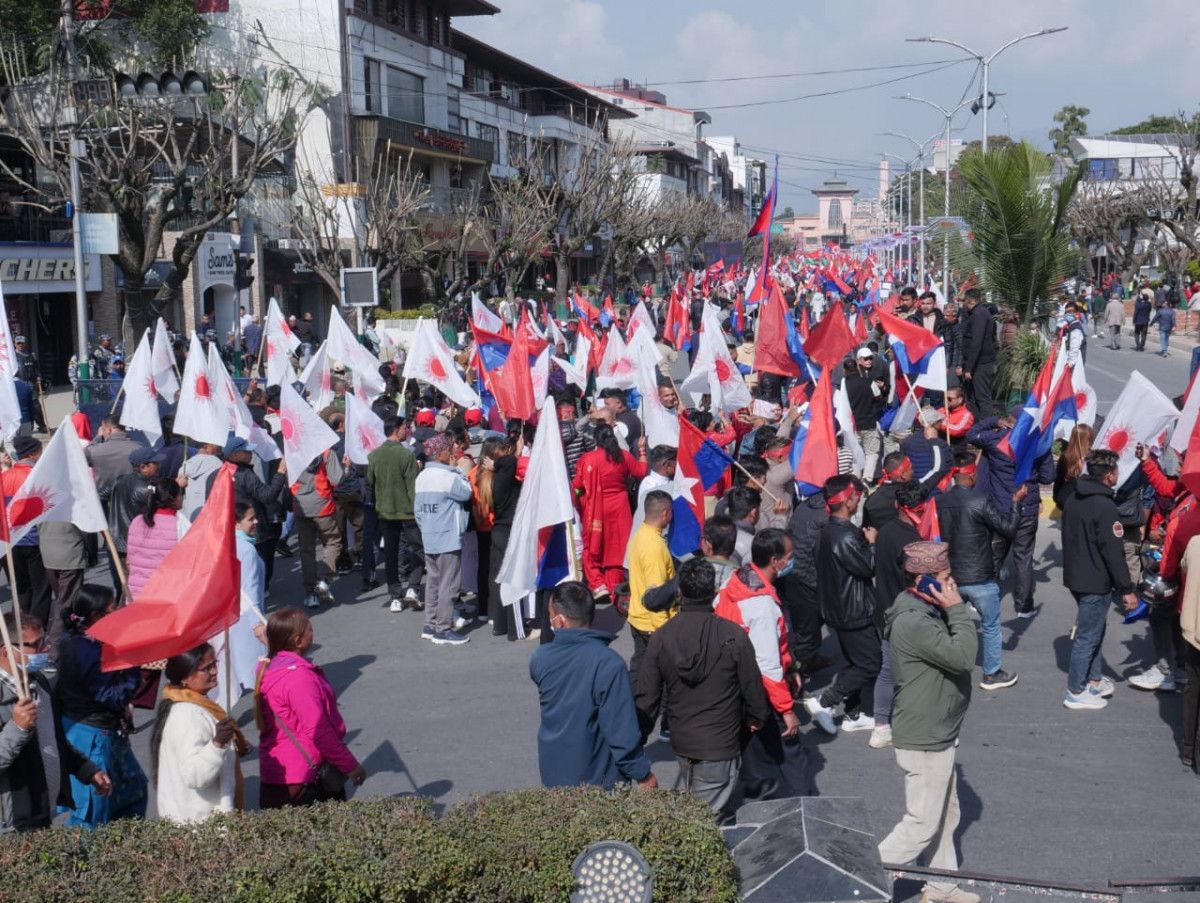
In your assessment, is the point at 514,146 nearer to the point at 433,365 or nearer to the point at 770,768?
the point at 433,365

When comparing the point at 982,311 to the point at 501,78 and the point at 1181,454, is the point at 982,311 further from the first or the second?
the point at 501,78

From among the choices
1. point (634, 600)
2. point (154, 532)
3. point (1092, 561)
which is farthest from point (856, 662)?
point (154, 532)

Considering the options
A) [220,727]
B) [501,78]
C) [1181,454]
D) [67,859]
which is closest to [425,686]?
[220,727]

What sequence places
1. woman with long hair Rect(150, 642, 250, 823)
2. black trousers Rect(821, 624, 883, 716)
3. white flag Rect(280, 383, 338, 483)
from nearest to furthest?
woman with long hair Rect(150, 642, 250, 823) → black trousers Rect(821, 624, 883, 716) → white flag Rect(280, 383, 338, 483)

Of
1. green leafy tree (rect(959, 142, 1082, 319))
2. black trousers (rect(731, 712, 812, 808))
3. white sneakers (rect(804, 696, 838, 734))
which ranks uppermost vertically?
green leafy tree (rect(959, 142, 1082, 319))

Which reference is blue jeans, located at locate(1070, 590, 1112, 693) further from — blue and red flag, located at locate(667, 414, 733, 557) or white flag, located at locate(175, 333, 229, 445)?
white flag, located at locate(175, 333, 229, 445)

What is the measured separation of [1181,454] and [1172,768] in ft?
8.16

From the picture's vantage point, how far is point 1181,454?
27.9 feet

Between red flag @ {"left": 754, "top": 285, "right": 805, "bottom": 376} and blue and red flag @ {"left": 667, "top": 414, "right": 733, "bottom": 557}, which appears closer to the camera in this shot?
blue and red flag @ {"left": 667, "top": 414, "right": 733, "bottom": 557}

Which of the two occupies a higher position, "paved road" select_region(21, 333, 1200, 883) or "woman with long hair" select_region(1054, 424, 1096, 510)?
"woman with long hair" select_region(1054, 424, 1096, 510)

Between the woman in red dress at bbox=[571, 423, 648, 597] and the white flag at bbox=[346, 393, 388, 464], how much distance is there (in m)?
2.15

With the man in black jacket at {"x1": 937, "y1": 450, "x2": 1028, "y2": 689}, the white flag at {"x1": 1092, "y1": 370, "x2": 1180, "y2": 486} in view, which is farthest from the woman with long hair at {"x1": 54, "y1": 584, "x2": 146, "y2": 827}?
the white flag at {"x1": 1092, "y1": 370, "x2": 1180, "y2": 486}

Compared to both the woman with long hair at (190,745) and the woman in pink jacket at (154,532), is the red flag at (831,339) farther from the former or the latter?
the woman with long hair at (190,745)

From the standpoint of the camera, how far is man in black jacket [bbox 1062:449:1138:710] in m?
7.48
